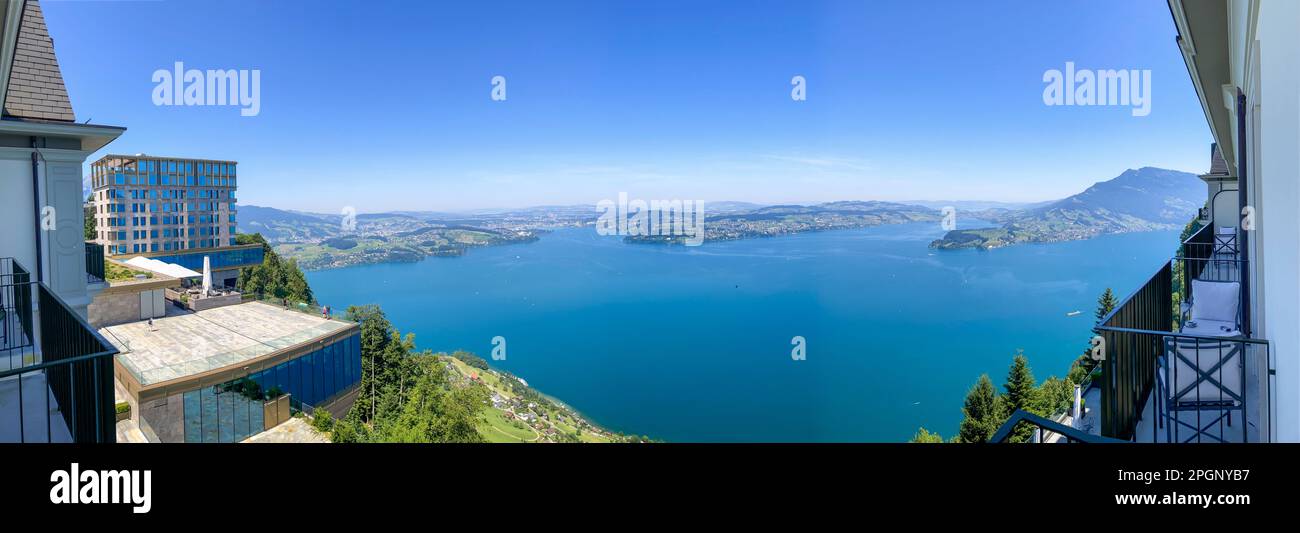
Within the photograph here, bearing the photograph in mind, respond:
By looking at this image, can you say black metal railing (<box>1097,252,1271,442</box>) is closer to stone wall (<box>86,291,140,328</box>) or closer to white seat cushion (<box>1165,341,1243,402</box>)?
white seat cushion (<box>1165,341,1243,402</box>)

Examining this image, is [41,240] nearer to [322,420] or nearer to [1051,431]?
[1051,431]

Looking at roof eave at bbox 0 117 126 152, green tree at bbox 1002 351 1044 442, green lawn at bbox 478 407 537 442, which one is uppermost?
roof eave at bbox 0 117 126 152

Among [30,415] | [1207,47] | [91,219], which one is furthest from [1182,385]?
[91,219]

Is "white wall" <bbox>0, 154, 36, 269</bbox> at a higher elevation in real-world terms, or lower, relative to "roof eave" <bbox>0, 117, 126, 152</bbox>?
lower

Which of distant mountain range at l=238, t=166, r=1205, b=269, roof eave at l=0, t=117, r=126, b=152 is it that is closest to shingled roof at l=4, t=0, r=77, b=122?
roof eave at l=0, t=117, r=126, b=152

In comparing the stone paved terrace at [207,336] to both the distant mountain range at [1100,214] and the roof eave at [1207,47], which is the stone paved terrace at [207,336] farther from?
the distant mountain range at [1100,214]

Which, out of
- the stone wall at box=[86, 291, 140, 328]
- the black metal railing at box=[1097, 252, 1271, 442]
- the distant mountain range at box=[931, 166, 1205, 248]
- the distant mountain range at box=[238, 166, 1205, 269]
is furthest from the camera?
the distant mountain range at box=[931, 166, 1205, 248]
